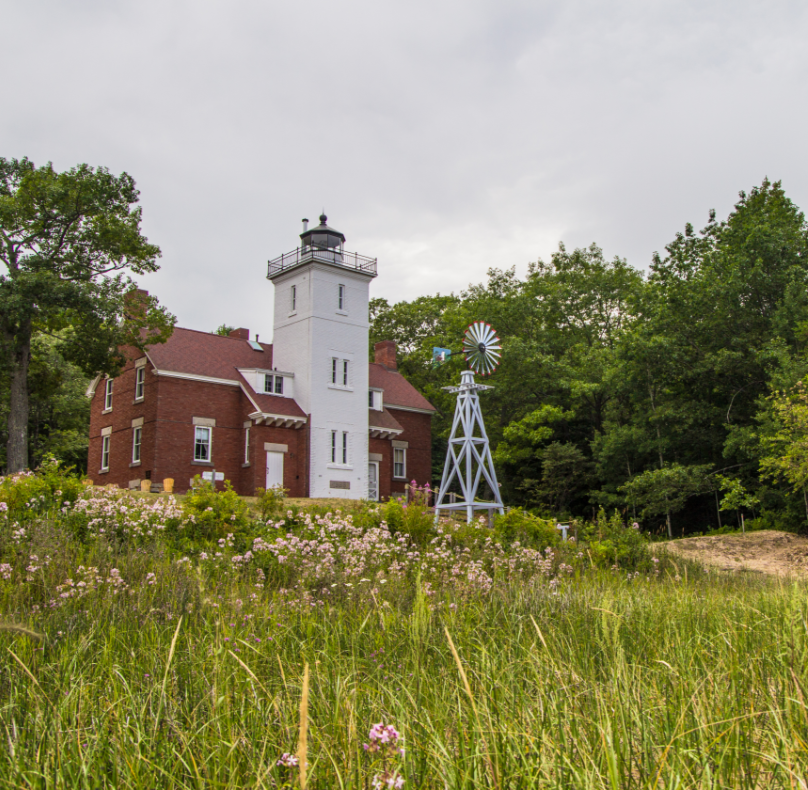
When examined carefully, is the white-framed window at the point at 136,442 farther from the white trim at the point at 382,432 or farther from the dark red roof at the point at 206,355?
the white trim at the point at 382,432

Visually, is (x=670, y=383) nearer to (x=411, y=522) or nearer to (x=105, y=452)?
(x=411, y=522)

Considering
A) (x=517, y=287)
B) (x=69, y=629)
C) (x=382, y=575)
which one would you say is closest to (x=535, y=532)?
(x=382, y=575)

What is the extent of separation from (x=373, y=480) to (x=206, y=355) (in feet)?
32.3

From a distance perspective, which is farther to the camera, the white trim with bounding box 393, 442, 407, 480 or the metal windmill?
the white trim with bounding box 393, 442, 407, 480

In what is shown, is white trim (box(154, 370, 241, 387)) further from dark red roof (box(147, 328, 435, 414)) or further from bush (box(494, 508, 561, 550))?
bush (box(494, 508, 561, 550))

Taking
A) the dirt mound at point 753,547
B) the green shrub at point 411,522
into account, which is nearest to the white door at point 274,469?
the dirt mound at point 753,547

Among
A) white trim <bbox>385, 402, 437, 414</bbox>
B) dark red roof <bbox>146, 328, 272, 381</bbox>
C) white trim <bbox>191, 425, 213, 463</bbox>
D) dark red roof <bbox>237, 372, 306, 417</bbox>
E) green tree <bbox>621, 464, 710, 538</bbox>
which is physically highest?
dark red roof <bbox>146, 328, 272, 381</bbox>

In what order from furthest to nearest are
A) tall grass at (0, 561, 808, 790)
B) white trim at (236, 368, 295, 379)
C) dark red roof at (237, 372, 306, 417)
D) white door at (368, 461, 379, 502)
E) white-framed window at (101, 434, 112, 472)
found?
white door at (368, 461, 379, 502)
white-framed window at (101, 434, 112, 472)
white trim at (236, 368, 295, 379)
dark red roof at (237, 372, 306, 417)
tall grass at (0, 561, 808, 790)

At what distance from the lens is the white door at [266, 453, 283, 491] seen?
32.9 meters

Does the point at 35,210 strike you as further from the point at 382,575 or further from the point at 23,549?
the point at 382,575

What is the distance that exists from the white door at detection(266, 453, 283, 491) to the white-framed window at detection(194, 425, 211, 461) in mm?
2561

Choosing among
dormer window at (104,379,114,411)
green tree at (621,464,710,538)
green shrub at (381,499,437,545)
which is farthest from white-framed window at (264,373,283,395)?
green shrub at (381,499,437,545)

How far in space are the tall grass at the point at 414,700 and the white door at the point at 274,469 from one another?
25.8 meters

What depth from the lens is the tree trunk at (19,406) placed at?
26.1 metres
